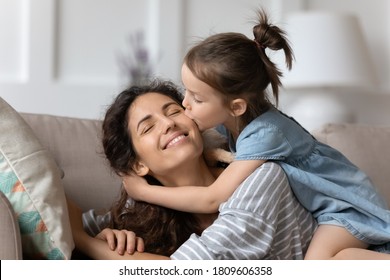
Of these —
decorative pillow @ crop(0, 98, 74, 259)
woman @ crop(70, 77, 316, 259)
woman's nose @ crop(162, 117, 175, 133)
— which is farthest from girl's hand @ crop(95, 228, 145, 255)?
woman's nose @ crop(162, 117, 175, 133)

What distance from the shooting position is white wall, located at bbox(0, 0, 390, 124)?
3.28 metres

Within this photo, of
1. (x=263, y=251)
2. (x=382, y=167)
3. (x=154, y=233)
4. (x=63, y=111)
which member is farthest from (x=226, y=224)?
(x=63, y=111)

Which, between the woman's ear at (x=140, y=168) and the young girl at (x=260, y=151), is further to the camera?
the woman's ear at (x=140, y=168)

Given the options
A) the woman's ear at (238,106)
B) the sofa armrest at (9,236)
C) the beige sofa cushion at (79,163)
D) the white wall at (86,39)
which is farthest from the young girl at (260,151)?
the white wall at (86,39)

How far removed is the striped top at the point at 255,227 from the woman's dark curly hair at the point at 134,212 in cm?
24

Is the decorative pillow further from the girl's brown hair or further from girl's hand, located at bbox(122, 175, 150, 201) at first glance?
the girl's brown hair

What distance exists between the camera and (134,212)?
1.78 meters

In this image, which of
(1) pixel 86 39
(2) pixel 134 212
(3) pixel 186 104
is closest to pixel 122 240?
(2) pixel 134 212

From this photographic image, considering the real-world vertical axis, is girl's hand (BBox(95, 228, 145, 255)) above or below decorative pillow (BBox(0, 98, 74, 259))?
below

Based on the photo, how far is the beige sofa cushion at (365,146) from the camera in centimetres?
223

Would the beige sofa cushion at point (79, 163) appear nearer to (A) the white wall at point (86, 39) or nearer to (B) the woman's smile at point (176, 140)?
(B) the woman's smile at point (176, 140)

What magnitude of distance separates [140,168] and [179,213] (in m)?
0.16

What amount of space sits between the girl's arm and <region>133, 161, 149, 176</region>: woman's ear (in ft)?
0.18

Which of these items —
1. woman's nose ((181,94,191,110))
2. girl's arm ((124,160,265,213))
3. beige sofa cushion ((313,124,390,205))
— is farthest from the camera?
beige sofa cushion ((313,124,390,205))
